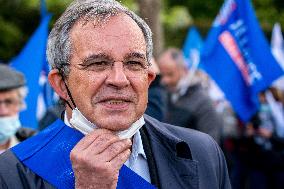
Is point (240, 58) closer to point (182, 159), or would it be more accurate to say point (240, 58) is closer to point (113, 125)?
point (182, 159)

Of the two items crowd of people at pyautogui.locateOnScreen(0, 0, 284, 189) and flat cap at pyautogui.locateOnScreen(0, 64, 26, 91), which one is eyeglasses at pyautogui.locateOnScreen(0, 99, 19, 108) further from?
crowd of people at pyautogui.locateOnScreen(0, 0, 284, 189)

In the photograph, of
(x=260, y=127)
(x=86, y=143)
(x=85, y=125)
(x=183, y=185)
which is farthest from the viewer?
(x=260, y=127)

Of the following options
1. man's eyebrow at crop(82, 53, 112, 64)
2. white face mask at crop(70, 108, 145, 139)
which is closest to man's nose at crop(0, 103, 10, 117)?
white face mask at crop(70, 108, 145, 139)

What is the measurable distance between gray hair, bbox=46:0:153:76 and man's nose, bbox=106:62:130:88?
0.17 m

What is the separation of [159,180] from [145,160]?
11 cm

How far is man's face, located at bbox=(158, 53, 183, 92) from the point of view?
7833 millimetres

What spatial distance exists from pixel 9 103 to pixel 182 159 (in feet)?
8.21

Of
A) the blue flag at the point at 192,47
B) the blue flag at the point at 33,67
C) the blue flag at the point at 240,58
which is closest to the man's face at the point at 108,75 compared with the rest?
the blue flag at the point at 33,67

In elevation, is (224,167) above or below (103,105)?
below

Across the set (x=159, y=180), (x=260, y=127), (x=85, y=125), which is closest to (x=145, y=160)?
(x=159, y=180)

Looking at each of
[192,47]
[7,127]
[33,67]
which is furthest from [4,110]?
[192,47]

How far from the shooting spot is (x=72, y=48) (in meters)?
2.51

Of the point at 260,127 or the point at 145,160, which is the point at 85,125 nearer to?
the point at 145,160

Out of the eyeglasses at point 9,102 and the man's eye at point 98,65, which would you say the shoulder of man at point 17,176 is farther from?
the eyeglasses at point 9,102
